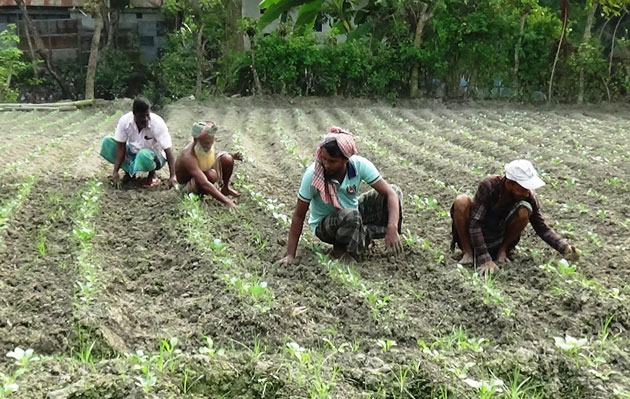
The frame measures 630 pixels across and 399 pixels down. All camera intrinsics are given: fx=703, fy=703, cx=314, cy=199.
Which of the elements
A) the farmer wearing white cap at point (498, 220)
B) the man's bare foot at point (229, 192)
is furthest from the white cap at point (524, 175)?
the man's bare foot at point (229, 192)

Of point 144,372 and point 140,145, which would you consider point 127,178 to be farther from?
point 144,372

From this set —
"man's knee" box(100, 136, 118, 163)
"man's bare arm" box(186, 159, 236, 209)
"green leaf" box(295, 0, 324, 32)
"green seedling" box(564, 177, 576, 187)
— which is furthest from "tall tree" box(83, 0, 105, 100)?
"green seedling" box(564, 177, 576, 187)

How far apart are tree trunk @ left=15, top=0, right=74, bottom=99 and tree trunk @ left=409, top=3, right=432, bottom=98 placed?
11.2m

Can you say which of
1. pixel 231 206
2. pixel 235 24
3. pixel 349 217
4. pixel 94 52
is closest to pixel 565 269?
pixel 349 217

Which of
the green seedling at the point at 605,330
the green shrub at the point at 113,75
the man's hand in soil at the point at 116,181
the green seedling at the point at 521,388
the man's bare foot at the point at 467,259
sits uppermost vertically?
the green seedling at the point at 521,388

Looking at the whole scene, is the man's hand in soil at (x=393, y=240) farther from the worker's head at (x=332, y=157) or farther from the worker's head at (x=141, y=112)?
the worker's head at (x=141, y=112)

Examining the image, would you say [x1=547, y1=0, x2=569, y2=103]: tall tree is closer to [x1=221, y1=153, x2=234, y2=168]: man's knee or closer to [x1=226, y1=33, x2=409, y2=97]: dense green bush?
[x1=226, y1=33, x2=409, y2=97]: dense green bush

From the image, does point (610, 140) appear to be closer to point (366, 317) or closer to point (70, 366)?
point (366, 317)

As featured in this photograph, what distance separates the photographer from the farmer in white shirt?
7704mm

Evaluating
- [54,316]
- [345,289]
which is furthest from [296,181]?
[54,316]

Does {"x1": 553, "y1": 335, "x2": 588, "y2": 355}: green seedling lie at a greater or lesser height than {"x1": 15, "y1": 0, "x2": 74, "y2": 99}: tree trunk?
greater

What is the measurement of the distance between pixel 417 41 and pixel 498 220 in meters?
15.6

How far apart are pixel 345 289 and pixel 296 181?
421 centimetres

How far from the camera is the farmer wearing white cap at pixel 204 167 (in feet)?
22.9
